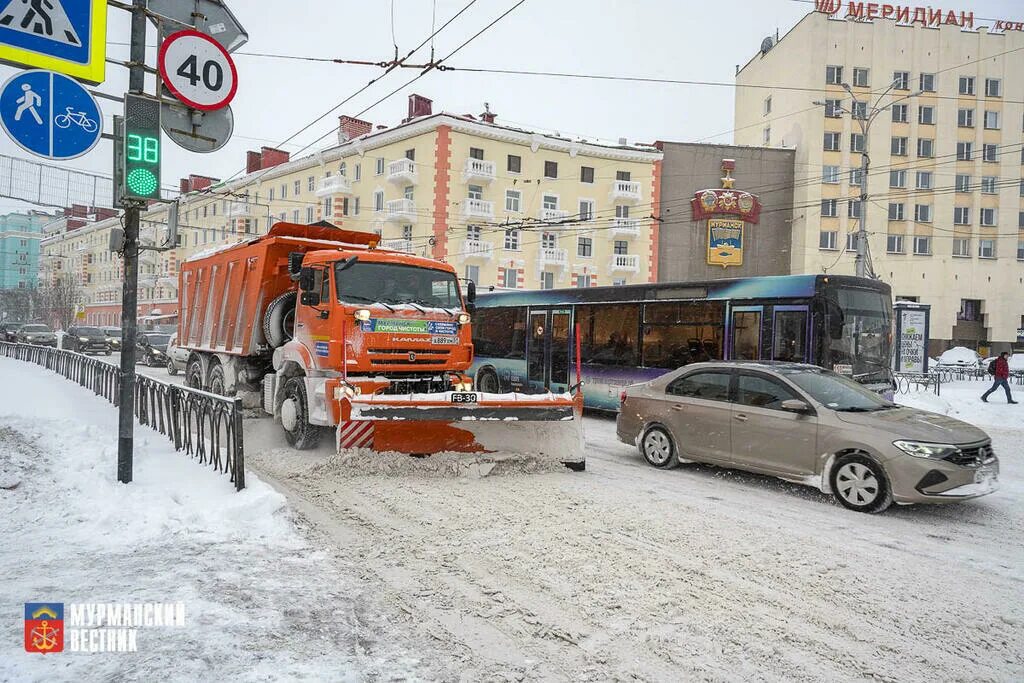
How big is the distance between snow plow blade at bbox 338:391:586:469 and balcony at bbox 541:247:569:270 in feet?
118

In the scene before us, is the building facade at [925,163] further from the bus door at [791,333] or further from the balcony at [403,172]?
the bus door at [791,333]

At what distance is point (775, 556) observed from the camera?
5.34 metres

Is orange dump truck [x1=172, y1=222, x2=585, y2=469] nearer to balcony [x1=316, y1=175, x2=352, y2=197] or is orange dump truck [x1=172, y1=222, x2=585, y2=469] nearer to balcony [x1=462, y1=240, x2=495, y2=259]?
balcony [x1=462, y1=240, x2=495, y2=259]

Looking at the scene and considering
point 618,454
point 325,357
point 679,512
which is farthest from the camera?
point 618,454

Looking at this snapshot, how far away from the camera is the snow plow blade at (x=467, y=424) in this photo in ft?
26.0

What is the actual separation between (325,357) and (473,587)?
5.16 meters

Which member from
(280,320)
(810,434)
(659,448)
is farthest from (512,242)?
(810,434)

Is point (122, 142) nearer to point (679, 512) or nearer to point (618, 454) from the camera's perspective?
point (679, 512)

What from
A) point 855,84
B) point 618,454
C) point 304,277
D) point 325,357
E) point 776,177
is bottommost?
point 618,454

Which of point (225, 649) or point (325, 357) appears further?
point (325, 357)

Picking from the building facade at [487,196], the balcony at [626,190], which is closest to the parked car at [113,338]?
the building facade at [487,196]

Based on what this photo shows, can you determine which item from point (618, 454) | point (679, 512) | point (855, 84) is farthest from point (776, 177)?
point (679, 512)

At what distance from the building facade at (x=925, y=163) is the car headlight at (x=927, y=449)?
144 feet

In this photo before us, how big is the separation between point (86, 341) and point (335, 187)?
1755cm
